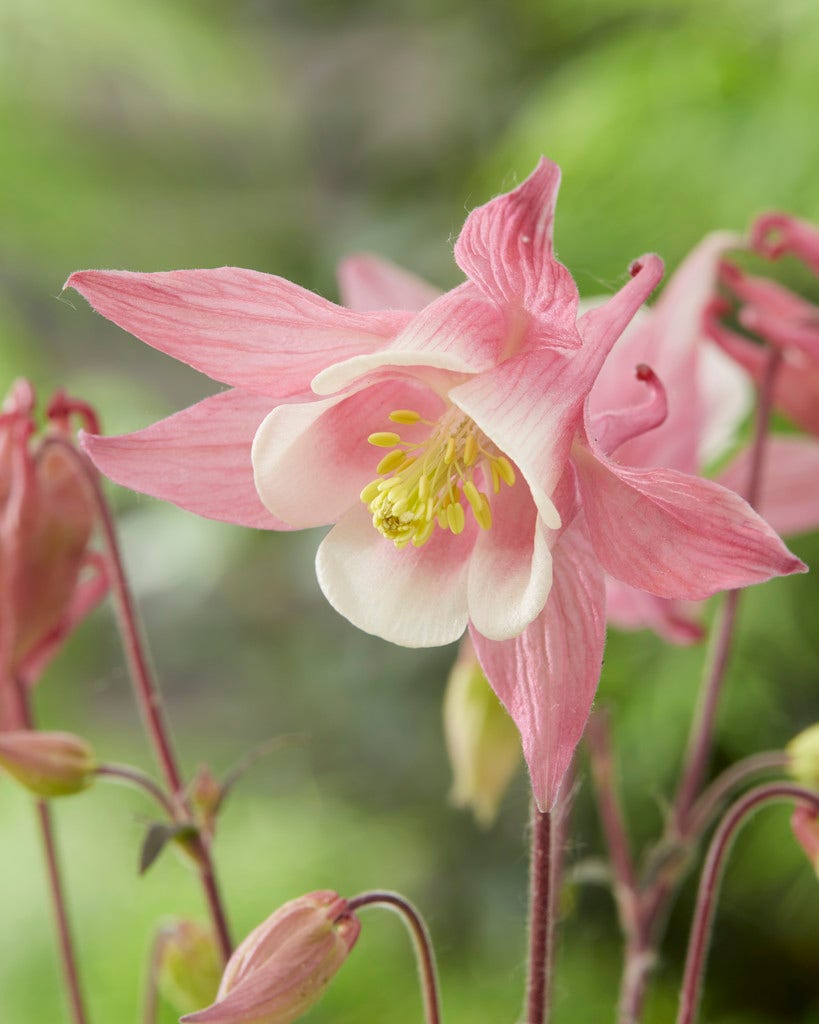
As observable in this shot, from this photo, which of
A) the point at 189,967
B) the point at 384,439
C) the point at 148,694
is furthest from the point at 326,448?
the point at 189,967

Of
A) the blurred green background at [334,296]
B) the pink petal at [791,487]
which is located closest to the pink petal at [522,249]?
the pink petal at [791,487]

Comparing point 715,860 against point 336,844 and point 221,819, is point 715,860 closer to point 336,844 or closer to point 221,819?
point 336,844

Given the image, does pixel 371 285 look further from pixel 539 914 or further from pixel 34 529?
pixel 539 914

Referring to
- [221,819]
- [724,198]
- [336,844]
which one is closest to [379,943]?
[336,844]

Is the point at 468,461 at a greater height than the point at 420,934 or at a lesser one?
greater

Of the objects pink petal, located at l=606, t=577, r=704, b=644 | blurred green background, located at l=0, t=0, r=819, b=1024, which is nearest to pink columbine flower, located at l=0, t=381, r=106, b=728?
pink petal, located at l=606, t=577, r=704, b=644

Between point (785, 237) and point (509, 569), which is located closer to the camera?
point (509, 569)
